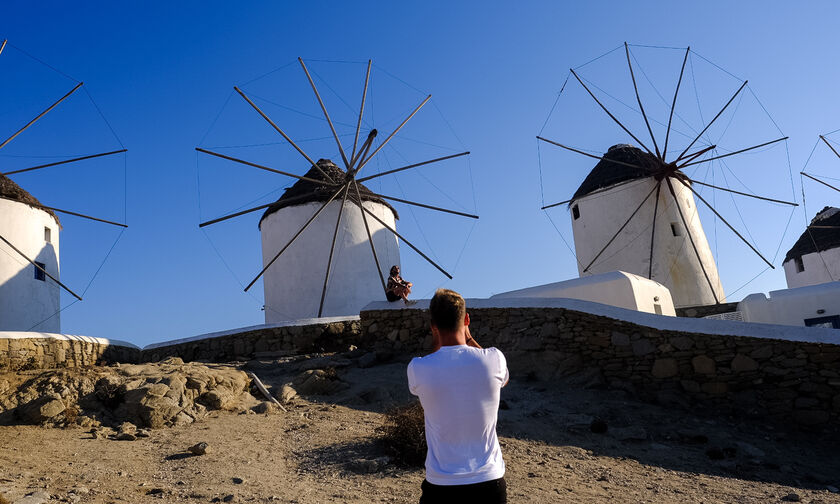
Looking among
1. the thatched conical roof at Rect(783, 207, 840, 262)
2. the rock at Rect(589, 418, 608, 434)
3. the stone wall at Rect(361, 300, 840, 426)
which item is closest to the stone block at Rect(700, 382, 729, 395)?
the stone wall at Rect(361, 300, 840, 426)

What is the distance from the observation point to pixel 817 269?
2178cm

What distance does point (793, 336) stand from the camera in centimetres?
779

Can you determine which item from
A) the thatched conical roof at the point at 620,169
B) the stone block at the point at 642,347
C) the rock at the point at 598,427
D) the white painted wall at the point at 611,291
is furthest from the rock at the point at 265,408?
the thatched conical roof at the point at 620,169

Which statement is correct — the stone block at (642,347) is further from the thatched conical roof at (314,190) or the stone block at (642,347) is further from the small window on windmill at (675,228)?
the small window on windmill at (675,228)

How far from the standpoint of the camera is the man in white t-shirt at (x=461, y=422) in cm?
240

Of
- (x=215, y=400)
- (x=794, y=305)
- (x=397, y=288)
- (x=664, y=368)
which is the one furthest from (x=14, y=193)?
(x=794, y=305)

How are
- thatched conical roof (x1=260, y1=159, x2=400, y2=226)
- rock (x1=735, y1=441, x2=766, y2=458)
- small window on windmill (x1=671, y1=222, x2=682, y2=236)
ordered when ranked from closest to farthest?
rock (x1=735, y1=441, x2=766, y2=458)
thatched conical roof (x1=260, y1=159, x2=400, y2=226)
small window on windmill (x1=671, y1=222, x2=682, y2=236)

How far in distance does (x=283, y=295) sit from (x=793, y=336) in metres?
12.6

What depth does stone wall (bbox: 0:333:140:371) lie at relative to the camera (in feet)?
33.4

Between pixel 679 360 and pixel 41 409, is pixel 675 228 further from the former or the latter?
pixel 41 409

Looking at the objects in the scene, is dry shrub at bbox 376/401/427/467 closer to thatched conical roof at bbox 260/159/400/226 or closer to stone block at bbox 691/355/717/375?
stone block at bbox 691/355/717/375

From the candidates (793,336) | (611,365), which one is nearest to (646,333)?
(611,365)

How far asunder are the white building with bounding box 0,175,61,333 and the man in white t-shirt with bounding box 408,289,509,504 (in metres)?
15.7

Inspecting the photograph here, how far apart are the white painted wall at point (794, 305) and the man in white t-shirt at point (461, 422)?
1127cm
